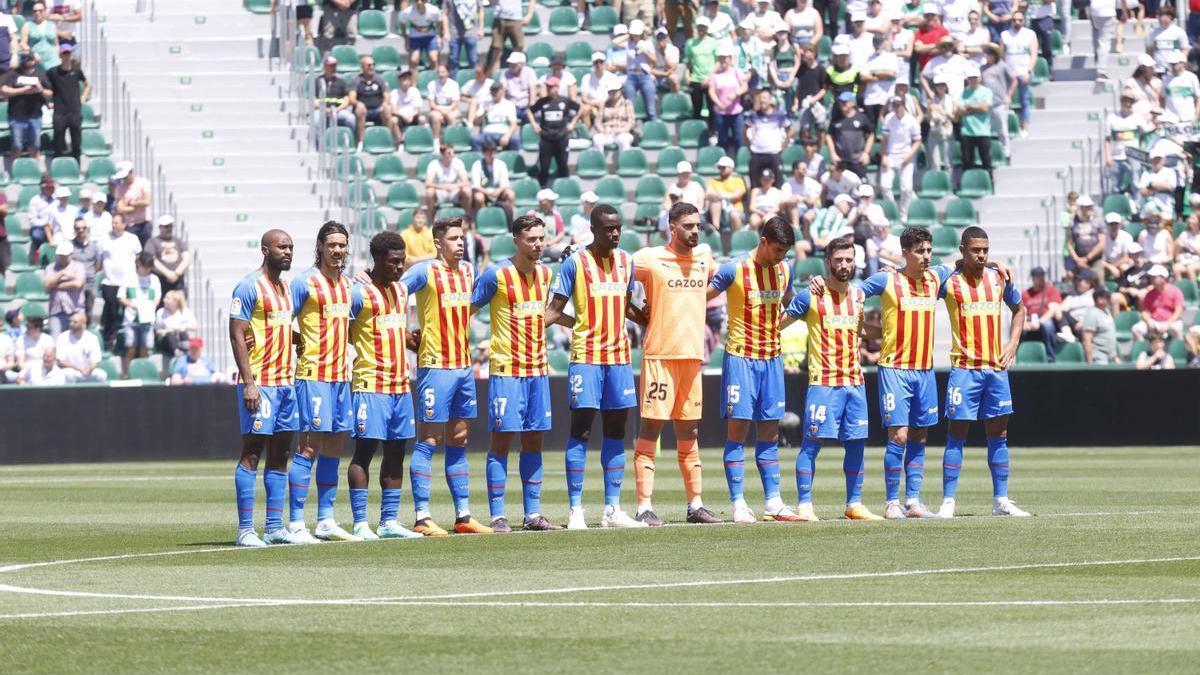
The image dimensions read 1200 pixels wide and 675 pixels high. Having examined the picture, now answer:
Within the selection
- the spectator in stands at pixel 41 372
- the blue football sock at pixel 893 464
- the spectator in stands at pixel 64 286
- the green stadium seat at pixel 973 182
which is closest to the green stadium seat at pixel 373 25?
the spectator in stands at pixel 64 286

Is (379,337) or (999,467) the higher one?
(379,337)

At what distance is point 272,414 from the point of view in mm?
13805

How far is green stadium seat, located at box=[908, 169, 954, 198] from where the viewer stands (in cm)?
3155

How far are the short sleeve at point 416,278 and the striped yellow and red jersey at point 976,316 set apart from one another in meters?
3.92

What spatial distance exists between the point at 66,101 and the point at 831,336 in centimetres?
1868

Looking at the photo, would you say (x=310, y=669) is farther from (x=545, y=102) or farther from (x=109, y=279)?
(x=545, y=102)

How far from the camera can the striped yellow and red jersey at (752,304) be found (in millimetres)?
15297

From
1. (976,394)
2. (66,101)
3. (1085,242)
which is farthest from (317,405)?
(66,101)

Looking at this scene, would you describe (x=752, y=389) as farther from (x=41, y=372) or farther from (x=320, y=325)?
(x=41, y=372)

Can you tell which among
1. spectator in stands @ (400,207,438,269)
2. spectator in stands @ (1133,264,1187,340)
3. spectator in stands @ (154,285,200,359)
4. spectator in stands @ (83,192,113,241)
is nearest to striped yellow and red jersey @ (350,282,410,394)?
spectator in stands @ (400,207,438,269)

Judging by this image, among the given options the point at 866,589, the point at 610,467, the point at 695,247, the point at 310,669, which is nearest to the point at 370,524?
the point at 610,467

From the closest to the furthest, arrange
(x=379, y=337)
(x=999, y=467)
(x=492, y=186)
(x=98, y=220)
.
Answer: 1. (x=379, y=337)
2. (x=999, y=467)
3. (x=98, y=220)
4. (x=492, y=186)

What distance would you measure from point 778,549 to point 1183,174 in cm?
1939

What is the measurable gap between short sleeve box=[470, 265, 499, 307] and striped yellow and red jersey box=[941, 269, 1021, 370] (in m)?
3.45
